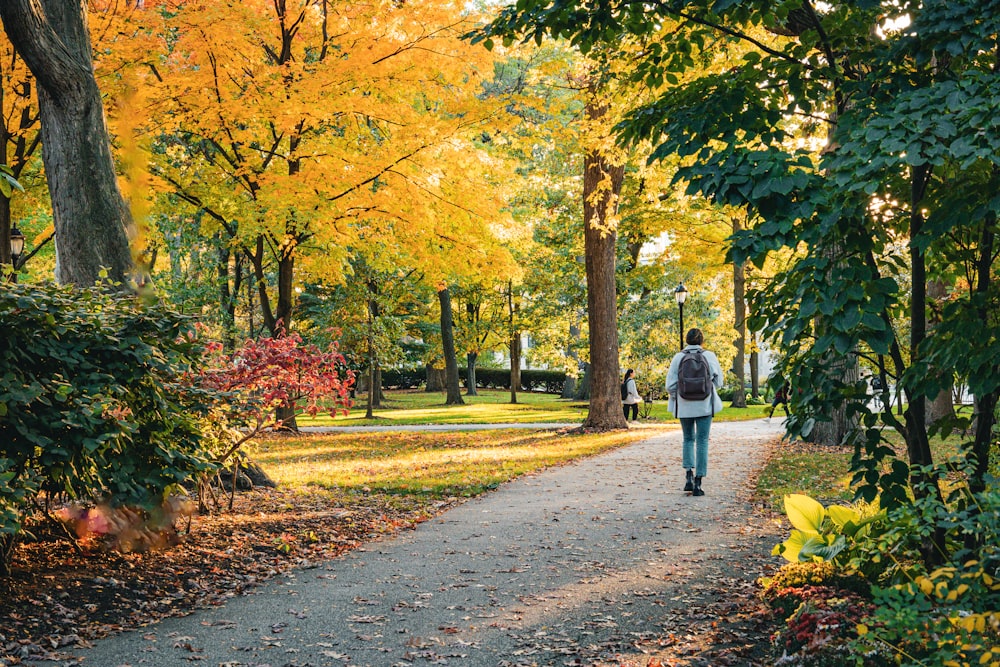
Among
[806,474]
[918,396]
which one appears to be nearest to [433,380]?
[806,474]

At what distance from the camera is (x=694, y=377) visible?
9469 millimetres

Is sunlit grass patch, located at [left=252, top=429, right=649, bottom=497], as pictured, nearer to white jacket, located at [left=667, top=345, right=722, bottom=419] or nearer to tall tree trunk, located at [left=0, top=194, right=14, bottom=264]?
white jacket, located at [left=667, top=345, right=722, bottom=419]

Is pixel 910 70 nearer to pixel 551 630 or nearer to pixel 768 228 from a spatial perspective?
pixel 768 228

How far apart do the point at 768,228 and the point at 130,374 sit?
13.5 ft

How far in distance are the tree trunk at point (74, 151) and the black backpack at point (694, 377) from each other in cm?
600

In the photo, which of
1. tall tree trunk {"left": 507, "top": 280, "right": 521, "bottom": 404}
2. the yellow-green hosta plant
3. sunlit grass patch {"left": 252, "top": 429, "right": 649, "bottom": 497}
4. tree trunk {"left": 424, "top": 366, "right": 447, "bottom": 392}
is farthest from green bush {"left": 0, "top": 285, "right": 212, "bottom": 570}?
tree trunk {"left": 424, "top": 366, "right": 447, "bottom": 392}

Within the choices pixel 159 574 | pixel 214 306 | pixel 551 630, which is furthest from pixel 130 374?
pixel 214 306

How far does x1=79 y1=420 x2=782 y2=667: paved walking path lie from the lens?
447cm

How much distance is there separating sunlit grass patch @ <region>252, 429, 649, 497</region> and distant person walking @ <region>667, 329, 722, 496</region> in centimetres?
265

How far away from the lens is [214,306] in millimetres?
29938

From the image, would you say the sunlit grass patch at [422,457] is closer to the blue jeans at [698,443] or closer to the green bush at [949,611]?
the blue jeans at [698,443]

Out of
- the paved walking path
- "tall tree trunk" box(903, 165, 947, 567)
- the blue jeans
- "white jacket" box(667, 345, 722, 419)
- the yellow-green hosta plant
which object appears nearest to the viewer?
"tall tree trunk" box(903, 165, 947, 567)

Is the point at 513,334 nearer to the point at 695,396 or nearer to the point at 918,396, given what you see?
the point at 695,396

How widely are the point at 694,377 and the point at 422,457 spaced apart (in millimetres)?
6309
